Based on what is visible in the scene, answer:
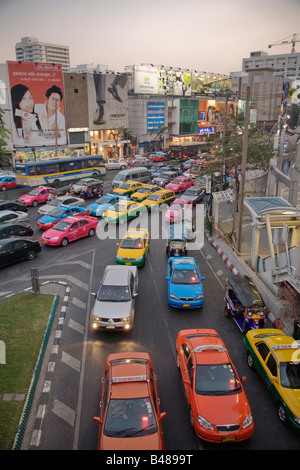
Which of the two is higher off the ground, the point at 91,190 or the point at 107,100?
the point at 107,100

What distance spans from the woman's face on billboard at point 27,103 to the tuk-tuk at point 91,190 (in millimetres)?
22095

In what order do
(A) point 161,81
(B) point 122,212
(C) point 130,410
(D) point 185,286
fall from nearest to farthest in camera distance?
(C) point 130,410
(D) point 185,286
(B) point 122,212
(A) point 161,81

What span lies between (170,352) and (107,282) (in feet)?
13.5

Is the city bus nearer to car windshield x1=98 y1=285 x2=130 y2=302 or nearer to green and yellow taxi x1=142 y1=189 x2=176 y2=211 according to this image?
green and yellow taxi x1=142 y1=189 x2=176 y2=211

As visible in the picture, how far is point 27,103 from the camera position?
2013 inches

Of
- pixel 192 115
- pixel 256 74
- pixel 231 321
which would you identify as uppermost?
pixel 256 74

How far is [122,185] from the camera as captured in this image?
3700 cm

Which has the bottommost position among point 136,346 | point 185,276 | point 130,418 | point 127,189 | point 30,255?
point 136,346

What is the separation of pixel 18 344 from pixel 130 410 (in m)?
6.12

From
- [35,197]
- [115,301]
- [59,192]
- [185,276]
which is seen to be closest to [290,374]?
[115,301]

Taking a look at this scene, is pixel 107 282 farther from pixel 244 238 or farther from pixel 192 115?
pixel 192 115

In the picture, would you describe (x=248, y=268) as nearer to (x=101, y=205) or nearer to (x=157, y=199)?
(x=101, y=205)

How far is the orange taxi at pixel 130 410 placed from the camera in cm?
817
